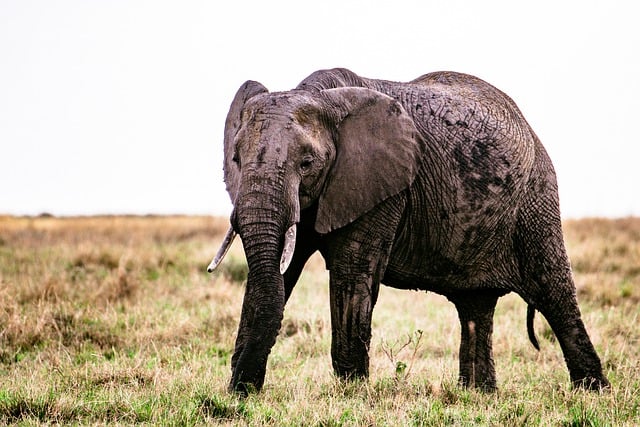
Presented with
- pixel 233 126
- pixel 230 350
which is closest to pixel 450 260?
pixel 233 126

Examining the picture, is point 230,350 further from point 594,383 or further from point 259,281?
point 594,383

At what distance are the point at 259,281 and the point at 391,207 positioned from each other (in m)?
1.30

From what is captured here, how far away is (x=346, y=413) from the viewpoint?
6.16 metres

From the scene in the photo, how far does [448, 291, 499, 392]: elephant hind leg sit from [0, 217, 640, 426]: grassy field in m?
0.17

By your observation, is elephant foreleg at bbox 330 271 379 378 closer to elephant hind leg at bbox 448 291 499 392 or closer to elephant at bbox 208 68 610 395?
elephant at bbox 208 68 610 395

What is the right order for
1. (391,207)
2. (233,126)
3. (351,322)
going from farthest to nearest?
1. (233,126)
2. (391,207)
3. (351,322)

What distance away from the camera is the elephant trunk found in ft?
20.1

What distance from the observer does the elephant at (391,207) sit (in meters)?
6.30

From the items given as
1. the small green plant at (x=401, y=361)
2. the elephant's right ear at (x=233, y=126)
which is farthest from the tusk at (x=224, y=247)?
the small green plant at (x=401, y=361)

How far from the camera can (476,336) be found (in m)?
8.39

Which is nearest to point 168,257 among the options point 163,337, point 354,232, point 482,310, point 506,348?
point 163,337

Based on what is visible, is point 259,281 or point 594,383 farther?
point 594,383

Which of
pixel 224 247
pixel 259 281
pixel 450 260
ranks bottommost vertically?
pixel 259 281

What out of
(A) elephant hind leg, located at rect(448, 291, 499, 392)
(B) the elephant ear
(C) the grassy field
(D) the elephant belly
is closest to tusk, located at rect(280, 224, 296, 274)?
(B) the elephant ear
